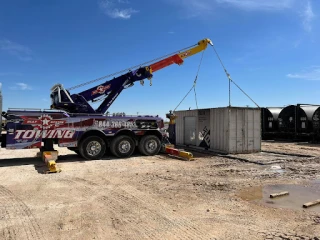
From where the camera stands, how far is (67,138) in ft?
39.8

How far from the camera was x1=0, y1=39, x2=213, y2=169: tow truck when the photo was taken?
11.3m

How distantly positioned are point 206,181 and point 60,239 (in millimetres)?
4991

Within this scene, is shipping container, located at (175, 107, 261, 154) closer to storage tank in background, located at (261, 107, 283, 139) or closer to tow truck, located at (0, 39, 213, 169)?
tow truck, located at (0, 39, 213, 169)

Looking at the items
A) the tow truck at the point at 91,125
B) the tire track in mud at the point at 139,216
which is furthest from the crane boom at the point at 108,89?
the tire track in mud at the point at 139,216

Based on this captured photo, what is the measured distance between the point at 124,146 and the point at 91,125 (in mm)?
1793

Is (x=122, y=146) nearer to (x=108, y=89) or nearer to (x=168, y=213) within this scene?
(x=108, y=89)

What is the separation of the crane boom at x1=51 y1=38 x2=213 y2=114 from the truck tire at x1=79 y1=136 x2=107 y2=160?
162 cm

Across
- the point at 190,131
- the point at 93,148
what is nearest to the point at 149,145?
the point at 93,148

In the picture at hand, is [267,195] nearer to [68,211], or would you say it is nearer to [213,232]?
[213,232]

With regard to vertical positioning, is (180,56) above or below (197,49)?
below

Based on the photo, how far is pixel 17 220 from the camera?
17.2ft

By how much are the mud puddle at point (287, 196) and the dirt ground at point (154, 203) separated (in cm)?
2

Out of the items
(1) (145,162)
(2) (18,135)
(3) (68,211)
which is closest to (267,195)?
(3) (68,211)

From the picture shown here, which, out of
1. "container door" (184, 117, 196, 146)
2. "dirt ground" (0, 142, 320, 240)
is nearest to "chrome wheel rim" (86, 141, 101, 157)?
"dirt ground" (0, 142, 320, 240)
